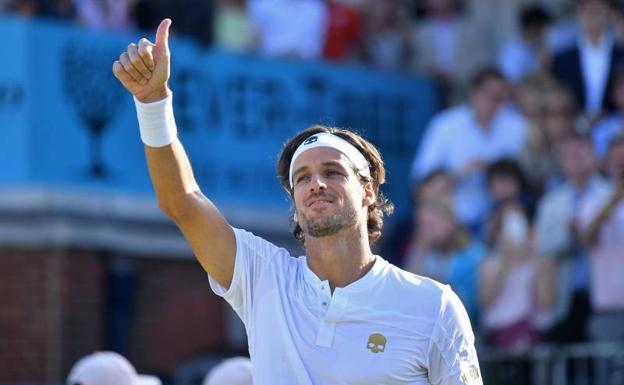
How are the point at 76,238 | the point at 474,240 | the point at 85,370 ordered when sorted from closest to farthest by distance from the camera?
1. the point at 85,370
2. the point at 474,240
3. the point at 76,238

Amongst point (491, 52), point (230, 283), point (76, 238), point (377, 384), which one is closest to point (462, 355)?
point (377, 384)

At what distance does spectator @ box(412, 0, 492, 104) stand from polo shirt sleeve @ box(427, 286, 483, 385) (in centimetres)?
887

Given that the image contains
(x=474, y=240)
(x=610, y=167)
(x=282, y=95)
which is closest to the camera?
(x=610, y=167)

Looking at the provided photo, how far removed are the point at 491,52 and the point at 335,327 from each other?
9523mm

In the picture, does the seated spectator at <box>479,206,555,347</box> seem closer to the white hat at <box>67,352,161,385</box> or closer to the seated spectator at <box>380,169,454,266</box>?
the seated spectator at <box>380,169,454,266</box>

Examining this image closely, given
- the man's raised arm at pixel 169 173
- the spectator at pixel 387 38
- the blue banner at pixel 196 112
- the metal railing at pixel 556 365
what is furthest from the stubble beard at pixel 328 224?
the spectator at pixel 387 38

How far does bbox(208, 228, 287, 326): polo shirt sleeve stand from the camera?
5586mm

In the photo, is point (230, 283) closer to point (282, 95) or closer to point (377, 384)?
point (377, 384)

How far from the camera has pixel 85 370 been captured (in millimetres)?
7262

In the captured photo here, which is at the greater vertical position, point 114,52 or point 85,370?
point 114,52

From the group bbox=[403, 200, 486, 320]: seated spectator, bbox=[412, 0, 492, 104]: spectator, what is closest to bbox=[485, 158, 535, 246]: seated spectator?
bbox=[403, 200, 486, 320]: seated spectator

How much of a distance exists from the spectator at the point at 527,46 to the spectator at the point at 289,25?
1.54 m

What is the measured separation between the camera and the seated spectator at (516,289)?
10922 millimetres

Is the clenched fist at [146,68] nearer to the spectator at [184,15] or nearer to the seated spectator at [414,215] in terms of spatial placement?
the seated spectator at [414,215]
